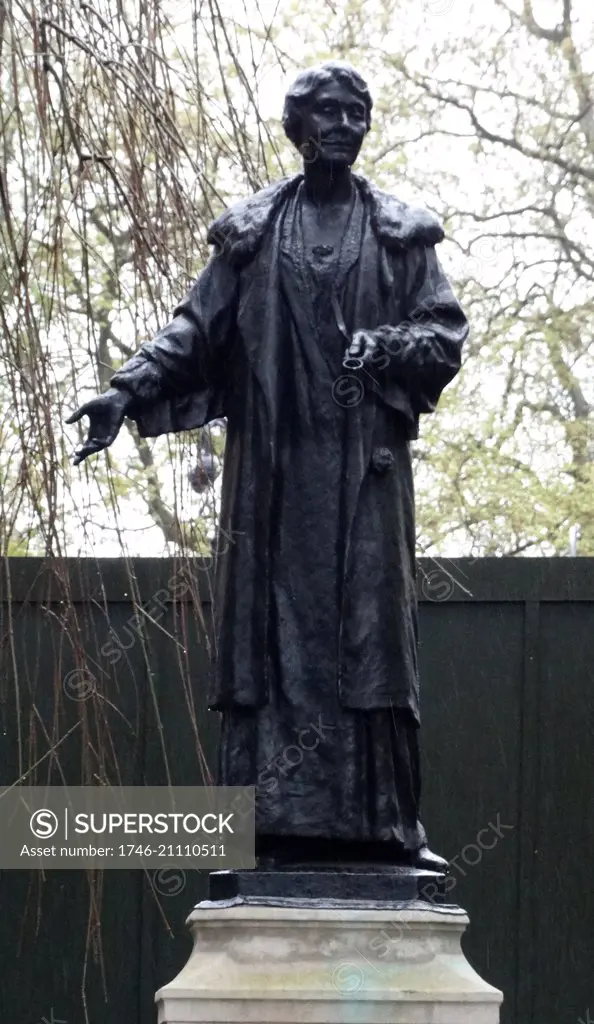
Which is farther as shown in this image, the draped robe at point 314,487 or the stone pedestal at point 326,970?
the draped robe at point 314,487

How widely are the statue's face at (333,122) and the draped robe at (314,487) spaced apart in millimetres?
209

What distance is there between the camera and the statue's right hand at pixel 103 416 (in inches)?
205

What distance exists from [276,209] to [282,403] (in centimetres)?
59

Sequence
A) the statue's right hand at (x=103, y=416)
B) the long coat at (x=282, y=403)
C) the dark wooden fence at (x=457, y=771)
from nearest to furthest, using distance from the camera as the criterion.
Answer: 1. the statue's right hand at (x=103, y=416)
2. the long coat at (x=282, y=403)
3. the dark wooden fence at (x=457, y=771)

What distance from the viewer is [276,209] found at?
5.67 meters

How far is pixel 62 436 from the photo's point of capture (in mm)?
5527

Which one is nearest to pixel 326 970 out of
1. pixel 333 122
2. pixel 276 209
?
pixel 276 209

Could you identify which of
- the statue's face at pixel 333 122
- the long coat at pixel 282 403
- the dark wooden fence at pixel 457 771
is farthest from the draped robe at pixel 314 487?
the dark wooden fence at pixel 457 771

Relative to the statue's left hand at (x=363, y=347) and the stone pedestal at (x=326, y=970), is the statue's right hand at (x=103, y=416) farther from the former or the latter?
the stone pedestal at (x=326, y=970)

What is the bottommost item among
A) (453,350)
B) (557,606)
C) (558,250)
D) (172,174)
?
(557,606)

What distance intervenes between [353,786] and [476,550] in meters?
11.9

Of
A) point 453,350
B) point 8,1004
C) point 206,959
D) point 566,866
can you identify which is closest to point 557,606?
point 566,866

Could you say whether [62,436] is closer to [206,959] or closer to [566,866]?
[206,959]

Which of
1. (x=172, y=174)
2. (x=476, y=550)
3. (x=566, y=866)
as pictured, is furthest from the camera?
(x=476, y=550)
